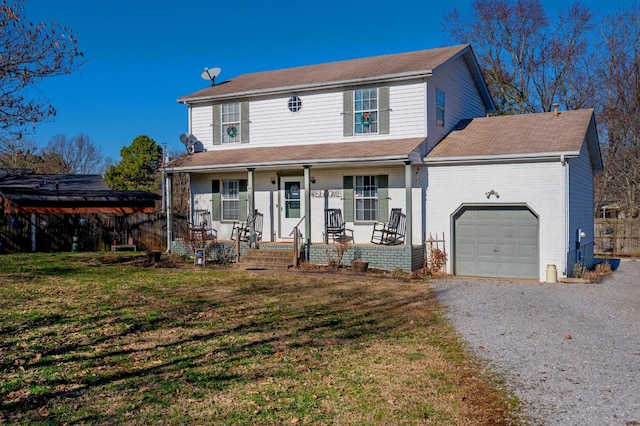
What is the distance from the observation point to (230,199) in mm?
18328

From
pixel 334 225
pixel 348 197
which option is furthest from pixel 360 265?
pixel 348 197

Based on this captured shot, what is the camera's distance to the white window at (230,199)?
59.7 ft

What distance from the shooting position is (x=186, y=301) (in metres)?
10.2

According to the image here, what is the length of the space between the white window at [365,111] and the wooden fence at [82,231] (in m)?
9.27

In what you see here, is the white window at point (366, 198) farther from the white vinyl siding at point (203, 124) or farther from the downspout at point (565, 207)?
the white vinyl siding at point (203, 124)

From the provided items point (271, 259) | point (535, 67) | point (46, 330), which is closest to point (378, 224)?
point (271, 259)

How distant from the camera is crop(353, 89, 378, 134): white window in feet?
53.2

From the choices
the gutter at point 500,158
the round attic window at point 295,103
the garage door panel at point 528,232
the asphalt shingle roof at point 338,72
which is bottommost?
the garage door panel at point 528,232

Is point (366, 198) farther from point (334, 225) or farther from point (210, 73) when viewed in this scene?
point (210, 73)

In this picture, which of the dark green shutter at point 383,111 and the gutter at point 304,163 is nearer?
the gutter at point 304,163

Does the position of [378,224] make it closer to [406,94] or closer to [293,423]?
[406,94]

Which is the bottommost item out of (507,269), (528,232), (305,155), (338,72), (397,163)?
(507,269)

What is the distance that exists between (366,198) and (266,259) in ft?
11.5

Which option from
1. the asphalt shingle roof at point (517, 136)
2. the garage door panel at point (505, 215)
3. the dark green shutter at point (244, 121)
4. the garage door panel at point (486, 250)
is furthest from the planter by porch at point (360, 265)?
the dark green shutter at point (244, 121)
